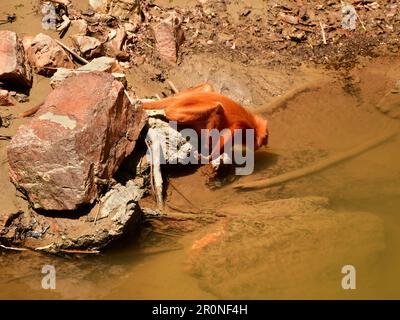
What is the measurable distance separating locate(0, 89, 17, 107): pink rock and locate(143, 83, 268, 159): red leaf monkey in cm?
150

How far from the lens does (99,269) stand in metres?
4.96

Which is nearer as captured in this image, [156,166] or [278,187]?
[156,166]

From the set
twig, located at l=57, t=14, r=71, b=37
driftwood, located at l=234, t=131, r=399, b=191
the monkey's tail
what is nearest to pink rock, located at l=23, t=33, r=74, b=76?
twig, located at l=57, t=14, r=71, b=37

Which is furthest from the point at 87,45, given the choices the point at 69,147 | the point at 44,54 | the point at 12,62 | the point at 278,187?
the point at 278,187

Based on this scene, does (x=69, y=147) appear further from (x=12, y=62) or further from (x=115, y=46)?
(x=115, y=46)

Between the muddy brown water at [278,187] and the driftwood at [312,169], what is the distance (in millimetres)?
69

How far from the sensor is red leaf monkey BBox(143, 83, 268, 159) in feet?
20.6

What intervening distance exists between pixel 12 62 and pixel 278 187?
3.32 metres

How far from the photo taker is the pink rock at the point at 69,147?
16.7ft

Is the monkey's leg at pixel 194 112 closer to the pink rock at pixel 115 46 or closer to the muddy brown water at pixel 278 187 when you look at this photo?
the muddy brown water at pixel 278 187

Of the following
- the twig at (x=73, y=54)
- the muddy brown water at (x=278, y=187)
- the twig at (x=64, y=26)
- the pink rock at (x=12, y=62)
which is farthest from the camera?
the twig at (x=64, y=26)

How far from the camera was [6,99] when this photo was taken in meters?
6.13


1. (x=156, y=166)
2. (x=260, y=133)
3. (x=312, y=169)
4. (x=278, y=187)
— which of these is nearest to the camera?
(x=156, y=166)

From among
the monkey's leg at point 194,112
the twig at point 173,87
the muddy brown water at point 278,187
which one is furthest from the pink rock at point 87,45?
the monkey's leg at point 194,112
